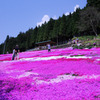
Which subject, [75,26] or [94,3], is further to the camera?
[75,26]

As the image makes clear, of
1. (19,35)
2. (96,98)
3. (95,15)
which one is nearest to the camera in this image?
(96,98)

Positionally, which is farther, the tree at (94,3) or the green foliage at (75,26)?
the tree at (94,3)

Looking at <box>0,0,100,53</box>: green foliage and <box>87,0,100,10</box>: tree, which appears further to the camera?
<box>87,0,100,10</box>: tree

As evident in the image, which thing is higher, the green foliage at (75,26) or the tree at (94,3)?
the tree at (94,3)

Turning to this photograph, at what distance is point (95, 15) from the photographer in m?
44.7

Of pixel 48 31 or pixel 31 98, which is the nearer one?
pixel 31 98

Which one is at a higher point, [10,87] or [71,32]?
[71,32]

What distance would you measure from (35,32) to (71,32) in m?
34.1

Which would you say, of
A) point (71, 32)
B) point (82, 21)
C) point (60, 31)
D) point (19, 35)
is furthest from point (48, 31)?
point (19, 35)

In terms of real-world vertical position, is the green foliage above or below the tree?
below

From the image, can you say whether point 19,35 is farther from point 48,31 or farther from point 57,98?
point 57,98

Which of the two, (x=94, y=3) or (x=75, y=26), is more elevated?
(x=94, y=3)

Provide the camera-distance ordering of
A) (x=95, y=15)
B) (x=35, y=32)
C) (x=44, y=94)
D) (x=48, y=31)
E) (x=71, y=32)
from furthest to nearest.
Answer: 1. (x=35, y=32)
2. (x=48, y=31)
3. (x=71, y=32)
4. (x=95, y=15)
5. (x=44, y=94)

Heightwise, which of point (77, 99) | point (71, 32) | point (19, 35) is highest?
point (19, 35)
